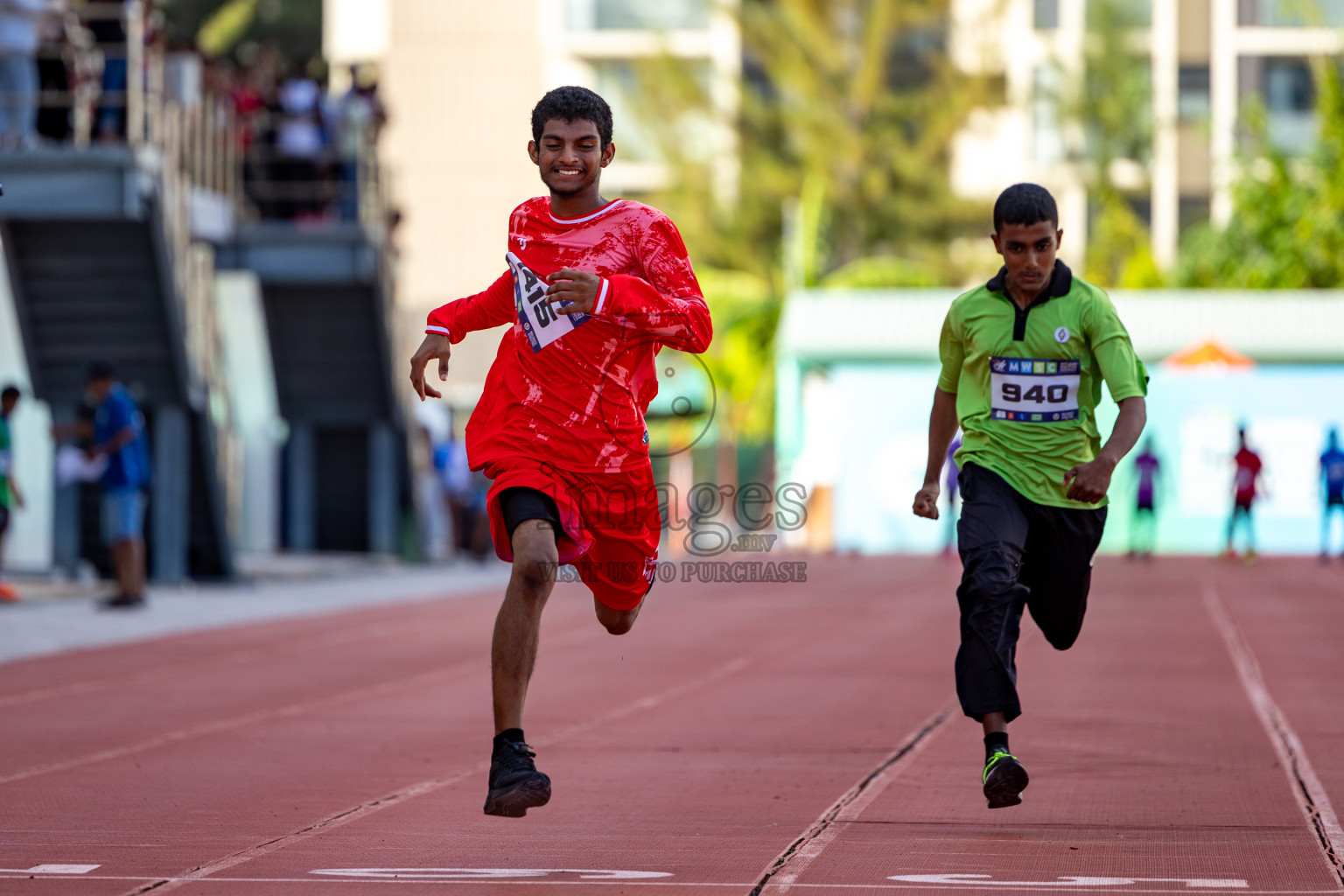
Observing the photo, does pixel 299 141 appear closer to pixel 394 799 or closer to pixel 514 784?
pixel 394 799

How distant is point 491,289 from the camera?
6.36m

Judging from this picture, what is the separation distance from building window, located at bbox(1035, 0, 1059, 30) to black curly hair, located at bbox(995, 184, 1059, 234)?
55.0 metres

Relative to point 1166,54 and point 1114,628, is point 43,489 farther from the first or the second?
point 1166,54

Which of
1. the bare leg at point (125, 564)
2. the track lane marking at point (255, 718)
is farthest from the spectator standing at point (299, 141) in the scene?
the track lane marking at point (255, 718)

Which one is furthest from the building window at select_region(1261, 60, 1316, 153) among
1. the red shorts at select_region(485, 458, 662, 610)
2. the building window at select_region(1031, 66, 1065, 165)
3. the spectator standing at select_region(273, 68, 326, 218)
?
the red shorts at select_region(485, 458, 662, 610)

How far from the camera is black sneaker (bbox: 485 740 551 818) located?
18.5 ft

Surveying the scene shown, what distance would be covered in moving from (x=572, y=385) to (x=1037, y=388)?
1616mm

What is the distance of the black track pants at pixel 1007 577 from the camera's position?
6477 mm

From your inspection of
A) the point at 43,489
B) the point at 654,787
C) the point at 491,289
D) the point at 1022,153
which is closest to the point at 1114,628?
the point at 654,787

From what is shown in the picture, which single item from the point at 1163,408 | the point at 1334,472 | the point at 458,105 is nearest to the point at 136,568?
the point at 1334,472

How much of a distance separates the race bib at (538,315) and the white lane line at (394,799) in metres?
1.63

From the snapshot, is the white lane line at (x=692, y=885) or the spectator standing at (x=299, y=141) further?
the spectator standing at (x=299, y=141)

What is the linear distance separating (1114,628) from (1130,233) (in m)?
39.4

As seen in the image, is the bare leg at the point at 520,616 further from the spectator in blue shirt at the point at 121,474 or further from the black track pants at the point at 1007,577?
the spectator in blue shirt at the point at 121,474
